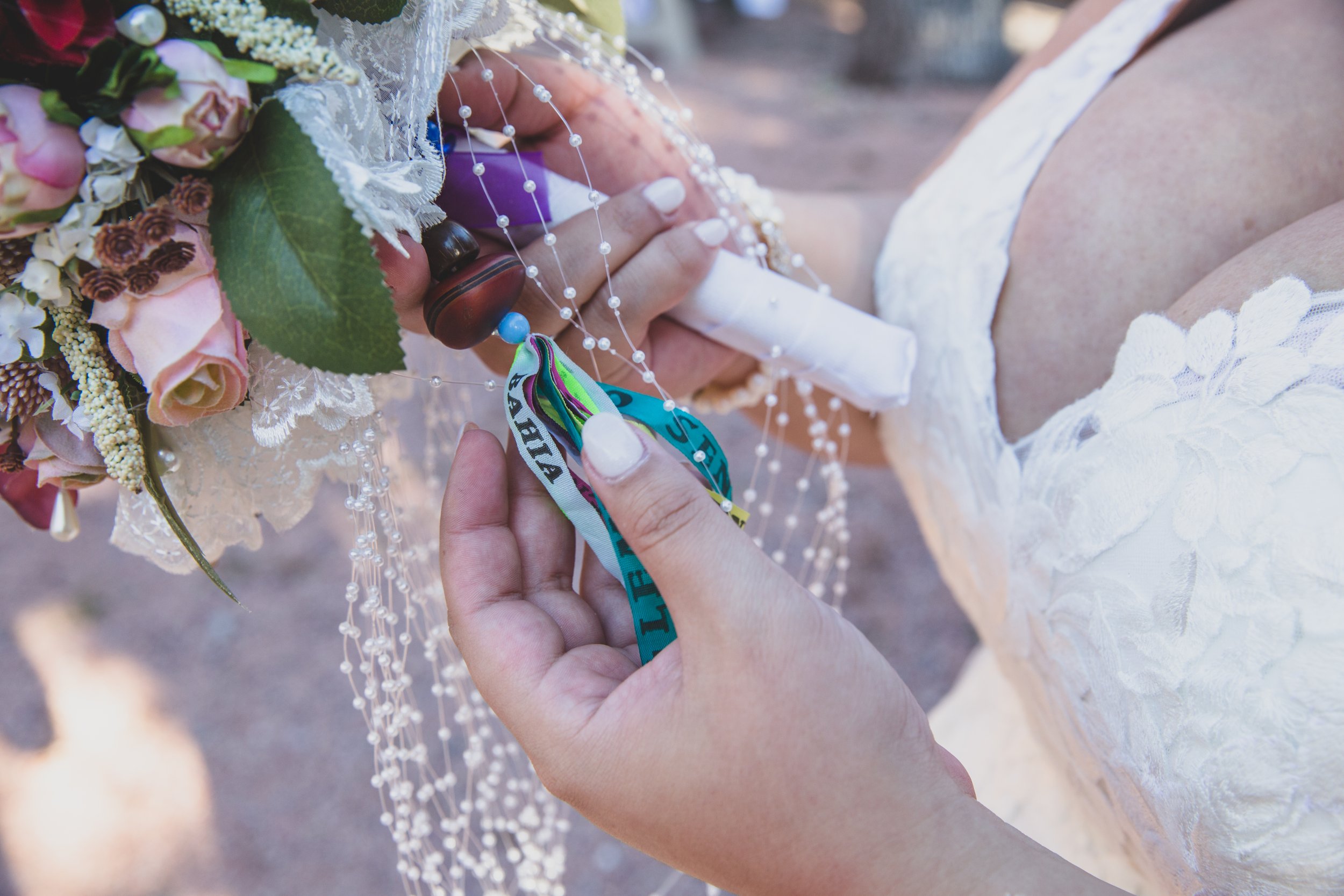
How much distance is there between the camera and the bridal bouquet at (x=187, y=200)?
54 centimetres

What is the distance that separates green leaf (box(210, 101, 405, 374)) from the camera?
579mm

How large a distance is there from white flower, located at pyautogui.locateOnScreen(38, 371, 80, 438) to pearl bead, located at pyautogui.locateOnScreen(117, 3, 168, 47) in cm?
28

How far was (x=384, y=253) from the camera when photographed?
0.71 m

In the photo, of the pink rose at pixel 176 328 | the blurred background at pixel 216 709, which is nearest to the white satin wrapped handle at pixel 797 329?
the pink rose at pixel 176 328

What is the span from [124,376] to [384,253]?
0.23 metres

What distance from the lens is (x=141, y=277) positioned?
23.2 inches

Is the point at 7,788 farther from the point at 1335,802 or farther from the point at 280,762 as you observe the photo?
the point at 1335,802

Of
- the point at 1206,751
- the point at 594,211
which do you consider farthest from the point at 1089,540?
the point at 594,211

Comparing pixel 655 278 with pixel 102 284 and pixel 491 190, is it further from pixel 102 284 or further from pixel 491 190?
pixel 102 284

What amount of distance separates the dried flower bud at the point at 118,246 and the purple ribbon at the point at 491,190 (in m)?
0.31

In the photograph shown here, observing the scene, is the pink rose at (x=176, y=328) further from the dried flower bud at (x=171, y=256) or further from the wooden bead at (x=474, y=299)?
the wooden bead at (x=474, y=299)

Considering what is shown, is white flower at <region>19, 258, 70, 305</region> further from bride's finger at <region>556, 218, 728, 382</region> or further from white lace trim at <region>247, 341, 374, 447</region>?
bride's finger at <region>556, 218, 728, 382</region>

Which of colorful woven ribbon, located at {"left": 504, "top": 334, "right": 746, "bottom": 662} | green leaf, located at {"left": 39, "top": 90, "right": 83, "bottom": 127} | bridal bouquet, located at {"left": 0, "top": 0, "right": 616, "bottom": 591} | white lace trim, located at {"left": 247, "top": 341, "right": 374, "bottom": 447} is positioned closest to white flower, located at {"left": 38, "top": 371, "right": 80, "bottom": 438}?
bridal bouquet, located at {"left": 0, "top": 0, "right": 616, "bottom": 591}

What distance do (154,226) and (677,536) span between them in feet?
1.36
